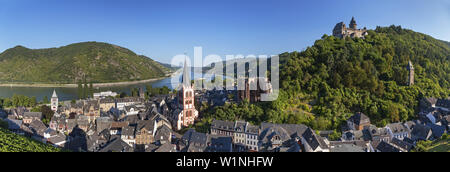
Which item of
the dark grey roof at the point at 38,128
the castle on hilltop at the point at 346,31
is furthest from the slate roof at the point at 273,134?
the castle on hilltop at the point at 346,31

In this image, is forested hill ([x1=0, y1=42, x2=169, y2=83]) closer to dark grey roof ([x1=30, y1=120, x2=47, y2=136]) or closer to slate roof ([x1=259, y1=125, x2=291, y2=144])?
dark grey roof ([x1=30, y1=120, x2=47, y2=136])

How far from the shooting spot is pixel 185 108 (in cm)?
3253

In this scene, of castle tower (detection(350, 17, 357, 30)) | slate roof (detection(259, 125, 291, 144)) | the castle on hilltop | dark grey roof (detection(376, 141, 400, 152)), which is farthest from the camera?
castle tower (detection(350, 17, 357, 30))

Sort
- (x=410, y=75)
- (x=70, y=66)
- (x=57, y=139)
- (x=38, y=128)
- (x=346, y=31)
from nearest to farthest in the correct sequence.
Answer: (x=57, y=139) → (x=38, y=128) → (x=410, y=75) → (x=346, y=31) → (x=70, y=66)

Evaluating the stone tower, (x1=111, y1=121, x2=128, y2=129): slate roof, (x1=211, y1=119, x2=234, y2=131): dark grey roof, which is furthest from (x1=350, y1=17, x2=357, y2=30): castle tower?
(x1=111, y1=121, x2=128, y2=129): slate roof

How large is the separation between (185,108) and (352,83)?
22.2m

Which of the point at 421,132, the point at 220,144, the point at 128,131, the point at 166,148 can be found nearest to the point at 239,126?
the point at 220,144

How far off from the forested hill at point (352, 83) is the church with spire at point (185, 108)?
397 inches

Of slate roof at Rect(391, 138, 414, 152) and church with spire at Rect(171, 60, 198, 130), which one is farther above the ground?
church with spire at Rect(171, 60, 198, 130)

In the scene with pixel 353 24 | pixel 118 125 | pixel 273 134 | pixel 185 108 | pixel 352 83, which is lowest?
pixel 118 125

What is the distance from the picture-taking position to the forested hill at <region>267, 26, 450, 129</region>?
30828 millimetres

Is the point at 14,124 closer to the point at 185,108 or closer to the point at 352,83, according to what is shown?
the point at 185,108

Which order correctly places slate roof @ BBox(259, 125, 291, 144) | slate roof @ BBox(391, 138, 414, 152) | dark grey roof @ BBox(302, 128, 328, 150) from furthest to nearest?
slate roof @ BBox(259, 125, 291, 144)
slate roof @ BBox(391, 138, 414, 152)
dark grey roof @ BBox(302, 128, 328, 150)

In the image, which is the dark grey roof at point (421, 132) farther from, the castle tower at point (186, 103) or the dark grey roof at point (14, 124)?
the dark grey roof at point (14, 124)
